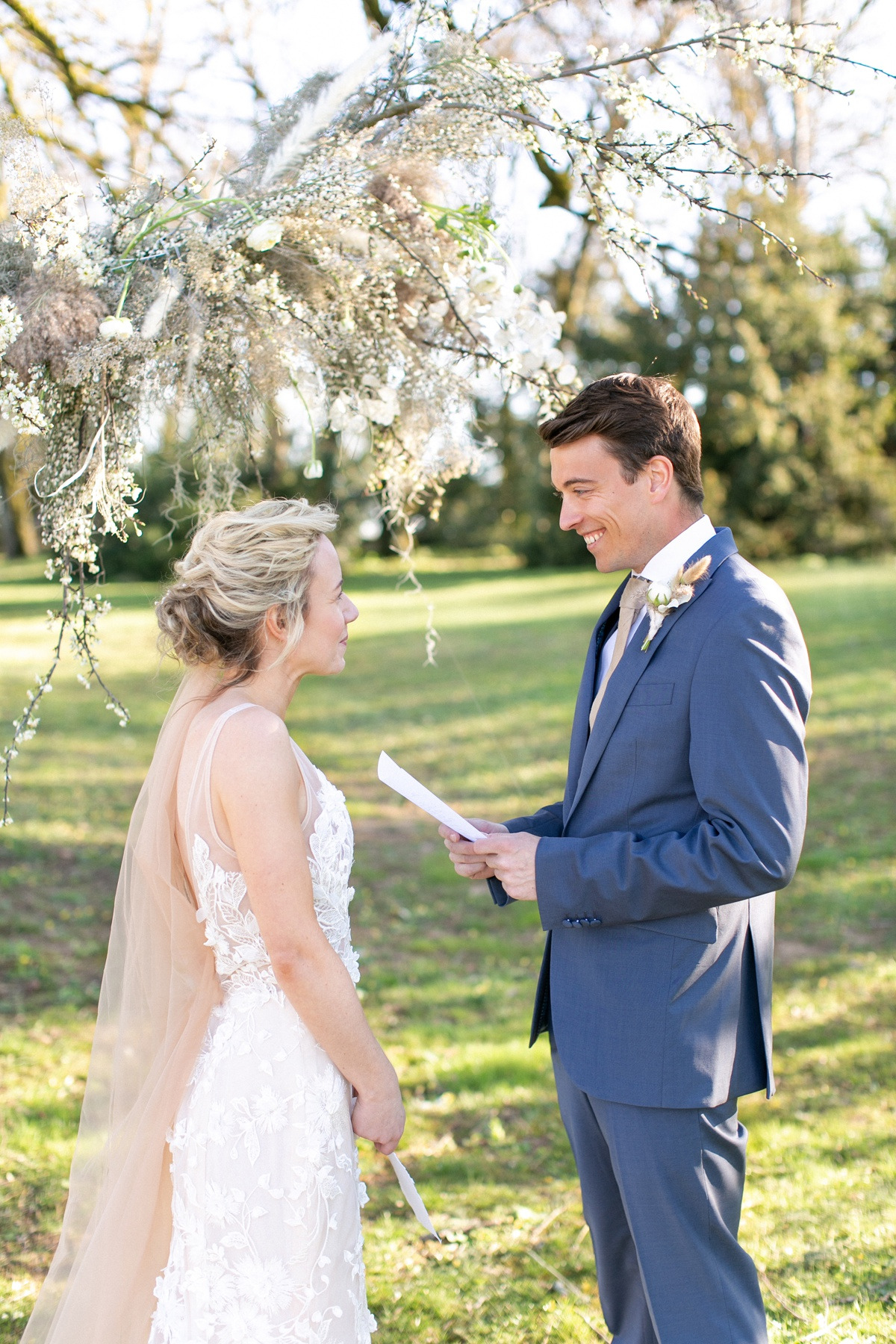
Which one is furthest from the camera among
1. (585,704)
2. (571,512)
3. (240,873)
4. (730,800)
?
(585,704)

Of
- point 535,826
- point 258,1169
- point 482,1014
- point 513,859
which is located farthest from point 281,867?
point 482,1014

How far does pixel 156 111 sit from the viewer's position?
6.04m

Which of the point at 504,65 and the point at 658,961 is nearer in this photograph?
the point at 658,961

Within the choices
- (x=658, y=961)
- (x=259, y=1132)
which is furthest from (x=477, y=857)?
(x=259, y=1132)

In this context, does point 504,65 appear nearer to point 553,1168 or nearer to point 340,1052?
point 340,1052

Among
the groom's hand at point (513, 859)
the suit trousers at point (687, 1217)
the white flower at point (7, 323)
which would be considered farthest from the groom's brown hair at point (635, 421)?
the suit trousers at point (687, 1217)

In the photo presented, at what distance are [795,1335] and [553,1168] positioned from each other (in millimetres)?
1217

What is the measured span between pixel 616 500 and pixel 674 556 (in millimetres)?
178

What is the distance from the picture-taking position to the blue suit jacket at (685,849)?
6.84 feet

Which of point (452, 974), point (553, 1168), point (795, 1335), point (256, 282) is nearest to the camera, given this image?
point (256, 282)

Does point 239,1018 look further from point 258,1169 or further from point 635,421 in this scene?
point 635,421

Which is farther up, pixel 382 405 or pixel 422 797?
pixel 382 405

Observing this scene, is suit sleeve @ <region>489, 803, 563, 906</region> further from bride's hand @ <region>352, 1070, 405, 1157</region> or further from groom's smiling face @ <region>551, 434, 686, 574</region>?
groom's smiling face @ <region>551, 434, 686, 574</region>

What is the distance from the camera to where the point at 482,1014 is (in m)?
5.41
